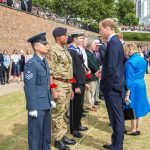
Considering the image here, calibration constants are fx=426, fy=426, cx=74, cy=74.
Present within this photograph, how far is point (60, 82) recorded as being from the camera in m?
7.34

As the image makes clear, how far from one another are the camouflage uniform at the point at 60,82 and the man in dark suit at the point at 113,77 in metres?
0.86

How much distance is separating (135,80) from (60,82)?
5.29ft

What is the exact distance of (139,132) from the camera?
28.1 feet

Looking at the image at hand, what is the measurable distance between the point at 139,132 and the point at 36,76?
10.8 feet

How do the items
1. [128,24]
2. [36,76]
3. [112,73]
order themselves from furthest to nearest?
[128,24] < [112,73] < [36,76]

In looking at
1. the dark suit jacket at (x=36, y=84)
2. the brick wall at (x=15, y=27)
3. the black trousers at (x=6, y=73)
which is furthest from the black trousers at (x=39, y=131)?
the brick wall at (x=15, y=27)

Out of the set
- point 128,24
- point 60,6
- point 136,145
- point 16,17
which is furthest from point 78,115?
point 128,24

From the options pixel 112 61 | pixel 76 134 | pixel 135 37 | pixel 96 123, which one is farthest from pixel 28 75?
pixel 135 37

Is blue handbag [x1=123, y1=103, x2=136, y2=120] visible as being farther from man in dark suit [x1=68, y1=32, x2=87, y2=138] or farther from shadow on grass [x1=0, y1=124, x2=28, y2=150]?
shadow on grass [x1=0, y1=124, x2=28, y2=150]

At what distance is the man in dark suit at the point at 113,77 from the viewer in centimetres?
652

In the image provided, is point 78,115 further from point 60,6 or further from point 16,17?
point 60,6

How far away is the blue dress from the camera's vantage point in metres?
7.89

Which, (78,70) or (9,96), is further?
(9,96)

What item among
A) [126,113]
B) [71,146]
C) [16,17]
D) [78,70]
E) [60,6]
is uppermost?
[60,6]
